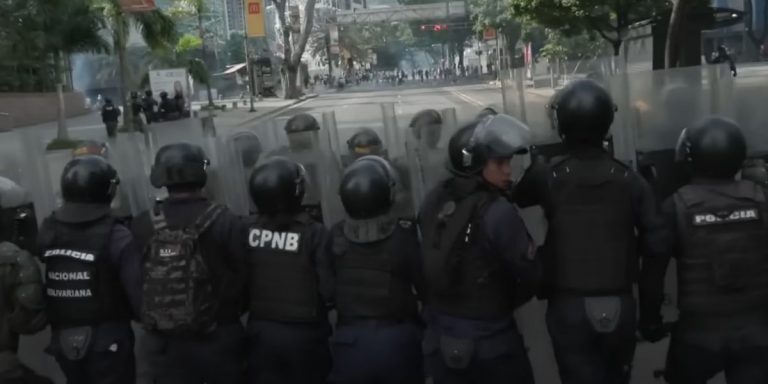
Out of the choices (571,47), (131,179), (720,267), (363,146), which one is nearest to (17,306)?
(131,179)

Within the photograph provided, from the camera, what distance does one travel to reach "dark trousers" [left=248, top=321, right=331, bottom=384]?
139 inches

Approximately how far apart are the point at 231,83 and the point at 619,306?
5686cm

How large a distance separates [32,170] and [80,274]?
1.53 meters

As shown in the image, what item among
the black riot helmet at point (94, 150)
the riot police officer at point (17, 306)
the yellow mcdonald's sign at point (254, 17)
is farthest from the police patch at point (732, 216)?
the yellow mcdonald's sign at point (254, 17)

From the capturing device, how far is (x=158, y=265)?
11.2ft

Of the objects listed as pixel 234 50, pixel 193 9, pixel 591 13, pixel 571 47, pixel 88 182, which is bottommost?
pixel 88 182

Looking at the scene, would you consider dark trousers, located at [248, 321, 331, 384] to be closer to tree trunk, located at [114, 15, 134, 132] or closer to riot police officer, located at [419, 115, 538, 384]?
riot police officer, located at [419, 115, 538, 384]

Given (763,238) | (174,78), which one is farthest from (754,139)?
(174,78)

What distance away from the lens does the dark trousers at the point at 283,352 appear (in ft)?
11.6

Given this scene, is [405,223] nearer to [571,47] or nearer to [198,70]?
[198,70]

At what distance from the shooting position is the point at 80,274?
141 inches

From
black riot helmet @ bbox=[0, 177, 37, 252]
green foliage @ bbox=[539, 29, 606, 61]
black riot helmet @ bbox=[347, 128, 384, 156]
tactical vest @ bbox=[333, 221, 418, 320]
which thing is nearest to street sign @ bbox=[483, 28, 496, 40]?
green foliage @ bbox=[539, 29, 606, 61]

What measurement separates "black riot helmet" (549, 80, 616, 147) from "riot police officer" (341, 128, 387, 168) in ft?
5.35

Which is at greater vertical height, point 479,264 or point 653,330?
point 479,264
